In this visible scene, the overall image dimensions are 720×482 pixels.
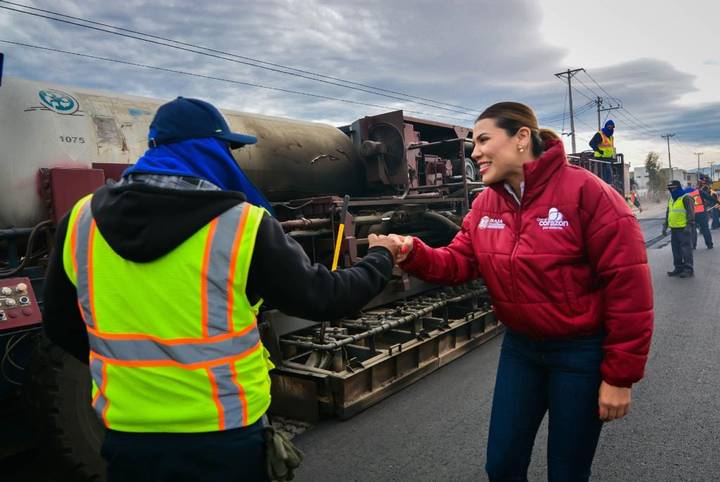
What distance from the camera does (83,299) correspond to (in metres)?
1.68

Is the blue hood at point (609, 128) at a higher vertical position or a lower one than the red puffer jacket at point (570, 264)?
higher

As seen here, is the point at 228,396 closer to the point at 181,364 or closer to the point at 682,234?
the point at 181,364

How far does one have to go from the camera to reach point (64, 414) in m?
3.34

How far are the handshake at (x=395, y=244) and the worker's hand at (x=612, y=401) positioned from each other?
97 cm

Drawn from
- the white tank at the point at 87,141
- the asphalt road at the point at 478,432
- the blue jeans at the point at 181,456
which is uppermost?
the white tank at the point at 87,141

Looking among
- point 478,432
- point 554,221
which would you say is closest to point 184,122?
point 554,221

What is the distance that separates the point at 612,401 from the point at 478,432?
2320mm

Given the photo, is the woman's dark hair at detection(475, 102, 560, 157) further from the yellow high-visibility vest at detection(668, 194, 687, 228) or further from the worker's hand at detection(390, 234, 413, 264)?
the yellow high-visibility vest at detection(668, 194, 687, 228)

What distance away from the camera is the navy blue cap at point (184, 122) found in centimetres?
169

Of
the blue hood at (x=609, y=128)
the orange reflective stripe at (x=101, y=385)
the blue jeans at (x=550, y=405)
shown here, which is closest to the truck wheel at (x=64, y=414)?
the orange reflective stripe at (x=101, y=385)

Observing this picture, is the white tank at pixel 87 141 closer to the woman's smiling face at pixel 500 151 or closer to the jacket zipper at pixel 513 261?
the woman's smiling face at pixel 500 151

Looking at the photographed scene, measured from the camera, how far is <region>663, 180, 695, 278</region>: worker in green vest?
10641 mm

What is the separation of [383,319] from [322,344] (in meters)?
1.14

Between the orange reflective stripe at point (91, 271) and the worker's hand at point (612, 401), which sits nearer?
the orange reflective stripe at point (91, 271)
